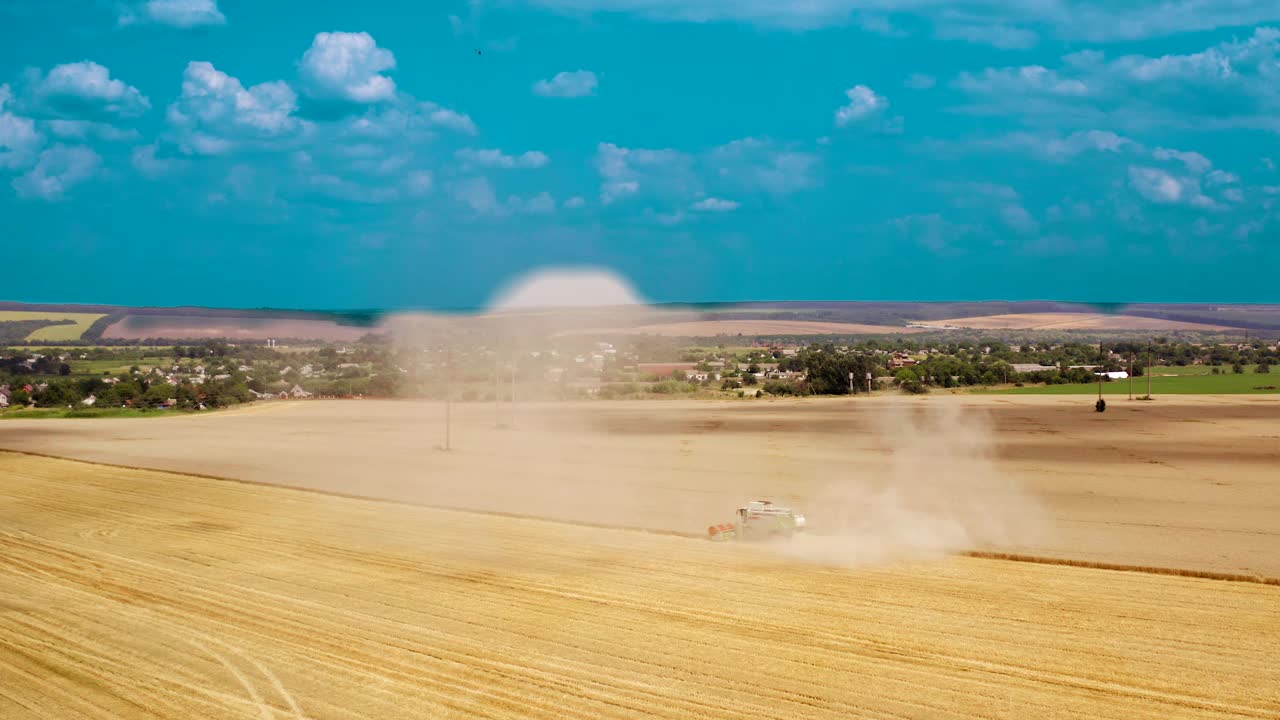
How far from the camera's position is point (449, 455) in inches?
2207

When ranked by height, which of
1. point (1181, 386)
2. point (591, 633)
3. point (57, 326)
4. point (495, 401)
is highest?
point (57, 326)

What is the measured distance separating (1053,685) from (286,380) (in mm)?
112422

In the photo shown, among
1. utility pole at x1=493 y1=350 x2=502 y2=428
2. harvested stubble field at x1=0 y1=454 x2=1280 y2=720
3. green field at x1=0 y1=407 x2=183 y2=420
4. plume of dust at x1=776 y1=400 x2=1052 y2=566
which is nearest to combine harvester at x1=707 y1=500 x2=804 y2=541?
plume of dust at x1=776 y1=400 x2=1052 y2=566

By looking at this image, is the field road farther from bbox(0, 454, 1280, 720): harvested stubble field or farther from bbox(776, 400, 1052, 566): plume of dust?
bbox(0, 454, 1280, 720): harvested stubble field

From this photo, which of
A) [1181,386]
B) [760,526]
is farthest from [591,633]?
[1181,386]

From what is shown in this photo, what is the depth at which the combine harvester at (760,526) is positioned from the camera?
29.9m

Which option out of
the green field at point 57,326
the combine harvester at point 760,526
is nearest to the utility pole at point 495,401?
the combine harvester at point 760,526

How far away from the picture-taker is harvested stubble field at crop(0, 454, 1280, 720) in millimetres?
16719

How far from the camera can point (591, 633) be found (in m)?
20.4

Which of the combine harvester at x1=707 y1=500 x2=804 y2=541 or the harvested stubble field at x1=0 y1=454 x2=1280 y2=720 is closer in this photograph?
the harvested stubble field at x1=0 y1=454 x2=1280 y2=720

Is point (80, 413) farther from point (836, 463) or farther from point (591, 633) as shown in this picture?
point (591, 633)

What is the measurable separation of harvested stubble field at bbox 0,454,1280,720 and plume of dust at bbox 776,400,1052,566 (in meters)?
2.39

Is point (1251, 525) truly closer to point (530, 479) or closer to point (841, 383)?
point (530, 479)

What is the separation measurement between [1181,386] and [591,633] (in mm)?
99360
